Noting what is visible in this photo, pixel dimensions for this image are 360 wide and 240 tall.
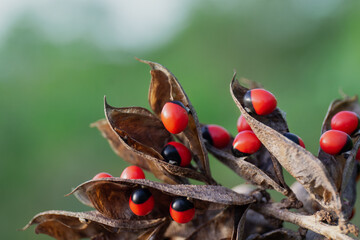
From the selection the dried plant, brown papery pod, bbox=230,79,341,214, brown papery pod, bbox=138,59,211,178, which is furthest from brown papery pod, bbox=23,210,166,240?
brown papery pod, bbox=230,79,341,214

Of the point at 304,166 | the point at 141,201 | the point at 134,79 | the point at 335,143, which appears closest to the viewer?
the point at 304,166

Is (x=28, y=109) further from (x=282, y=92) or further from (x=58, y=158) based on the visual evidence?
(x=282, y=92)

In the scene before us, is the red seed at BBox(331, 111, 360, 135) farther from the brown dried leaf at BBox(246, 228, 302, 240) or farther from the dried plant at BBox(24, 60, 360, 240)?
the brown dried leaf at BBox(246, 228, 302, 240)

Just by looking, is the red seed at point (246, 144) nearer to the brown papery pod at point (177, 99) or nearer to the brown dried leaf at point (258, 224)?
the brown papery pod at point (177, 99)

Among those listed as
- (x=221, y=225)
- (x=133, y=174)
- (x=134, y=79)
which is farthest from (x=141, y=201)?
(x=134, y=79)

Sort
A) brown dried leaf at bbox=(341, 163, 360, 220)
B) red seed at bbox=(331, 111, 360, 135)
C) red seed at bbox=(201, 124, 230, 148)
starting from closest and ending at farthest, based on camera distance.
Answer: red seed at bbox=(331, 111, 360, 135)
brown dried leaf at bbox=(341, 163, 360, 220)
red seed at bbox=(201, 124, 230, 148)

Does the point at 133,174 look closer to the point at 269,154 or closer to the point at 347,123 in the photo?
the point at 269,154

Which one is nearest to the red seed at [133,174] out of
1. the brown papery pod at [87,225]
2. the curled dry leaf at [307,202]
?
the brown papery pod at [87,225]

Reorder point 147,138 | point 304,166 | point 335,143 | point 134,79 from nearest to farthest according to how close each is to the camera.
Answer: point 304,166 → point 335,143 → point 147,138 → point 134,79
